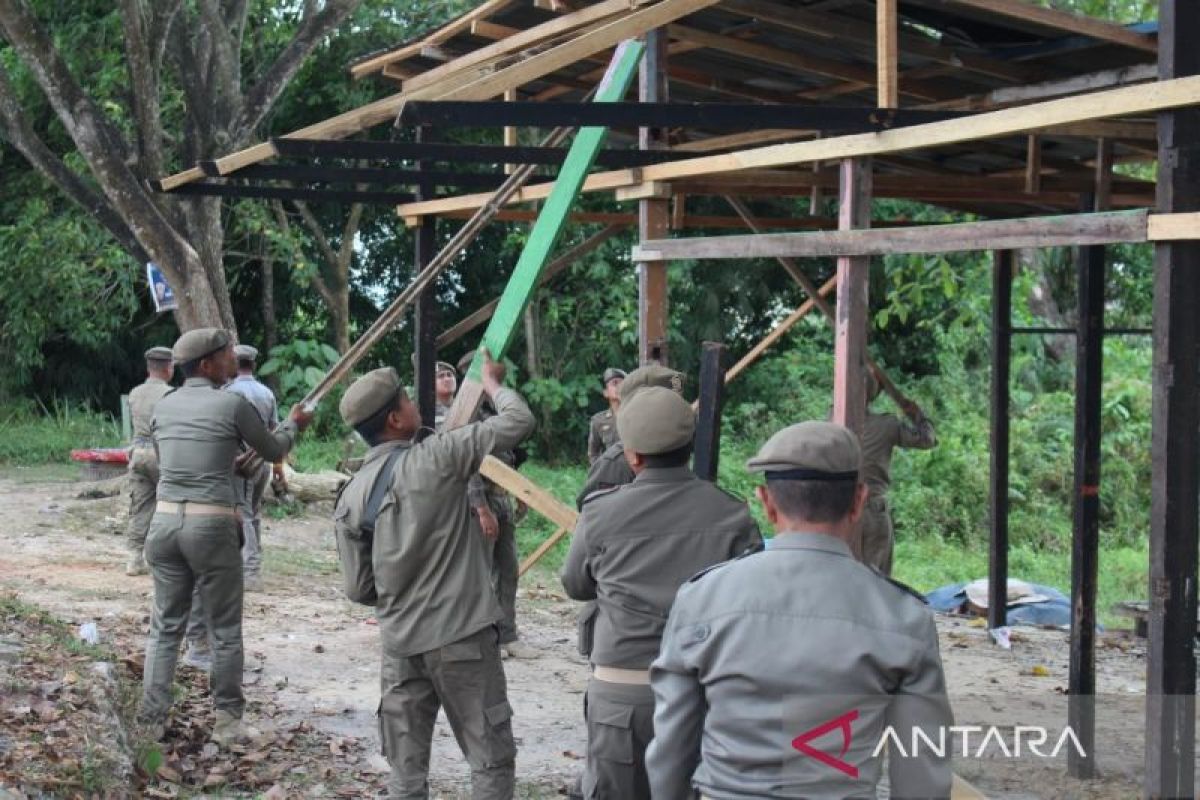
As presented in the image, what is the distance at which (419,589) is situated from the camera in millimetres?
5234

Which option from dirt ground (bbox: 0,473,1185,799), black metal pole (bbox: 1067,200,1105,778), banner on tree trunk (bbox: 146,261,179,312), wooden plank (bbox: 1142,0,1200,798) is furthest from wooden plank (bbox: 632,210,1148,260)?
banner on tree trunk (bbox: 146,261,179,312)

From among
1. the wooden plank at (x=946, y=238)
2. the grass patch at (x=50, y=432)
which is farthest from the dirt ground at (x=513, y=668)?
the grass patch at (x=50, y=432)

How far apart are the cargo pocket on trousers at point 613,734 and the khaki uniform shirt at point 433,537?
2.82ft

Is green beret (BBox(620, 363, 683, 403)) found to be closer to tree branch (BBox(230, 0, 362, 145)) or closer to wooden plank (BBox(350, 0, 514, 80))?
wooden plank (BBox(350, 0, 514, 80))

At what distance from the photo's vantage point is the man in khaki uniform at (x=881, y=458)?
361 inches

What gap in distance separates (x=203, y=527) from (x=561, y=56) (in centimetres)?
310

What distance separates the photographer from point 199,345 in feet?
23.5

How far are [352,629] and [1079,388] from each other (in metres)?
5.33

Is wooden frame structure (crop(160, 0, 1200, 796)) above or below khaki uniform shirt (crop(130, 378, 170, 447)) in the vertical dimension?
above

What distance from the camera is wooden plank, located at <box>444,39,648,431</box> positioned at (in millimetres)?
5895

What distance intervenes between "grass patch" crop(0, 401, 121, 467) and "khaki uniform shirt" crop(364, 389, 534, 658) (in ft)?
49.8

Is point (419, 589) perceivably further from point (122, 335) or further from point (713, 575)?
point (122, 335)

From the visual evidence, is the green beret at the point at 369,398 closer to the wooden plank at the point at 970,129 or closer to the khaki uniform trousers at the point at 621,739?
the khaki uniform trousers at the point at 621,739

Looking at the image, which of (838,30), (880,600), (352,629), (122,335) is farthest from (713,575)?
(122,335)
